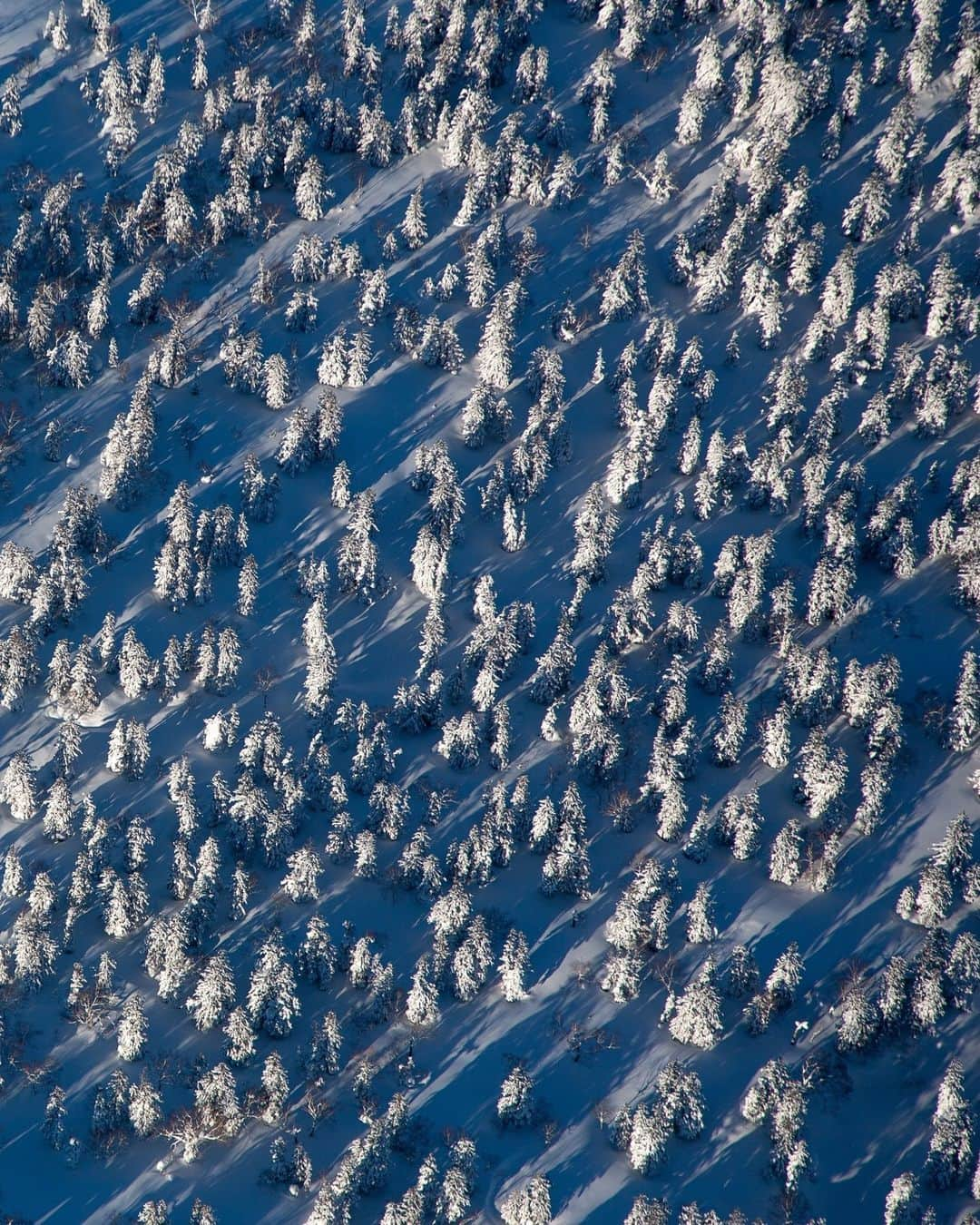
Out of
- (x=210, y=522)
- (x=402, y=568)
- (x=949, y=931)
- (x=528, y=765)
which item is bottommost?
(x=949, y=931)

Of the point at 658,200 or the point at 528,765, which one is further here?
the point at 658,200

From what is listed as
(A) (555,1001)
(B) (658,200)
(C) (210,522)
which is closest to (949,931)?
(A) (555,1001)

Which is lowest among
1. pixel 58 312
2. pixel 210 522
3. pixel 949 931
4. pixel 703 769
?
pixel 949 931

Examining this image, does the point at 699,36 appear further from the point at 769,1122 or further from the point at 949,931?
the point at 769,1122

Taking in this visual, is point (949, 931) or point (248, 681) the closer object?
point (949, 931)

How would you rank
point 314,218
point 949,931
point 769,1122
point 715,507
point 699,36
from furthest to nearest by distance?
point 699,36 → point 314,218 → point 715,507 → point 949,931 → point 769,1122

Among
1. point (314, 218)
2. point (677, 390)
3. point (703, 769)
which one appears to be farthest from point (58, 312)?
point (703, 769)

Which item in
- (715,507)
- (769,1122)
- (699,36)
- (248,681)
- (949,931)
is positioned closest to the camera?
(769,1122)

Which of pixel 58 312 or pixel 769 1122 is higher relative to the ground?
pixel 58 312

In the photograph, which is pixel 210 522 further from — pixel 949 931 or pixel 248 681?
pixel 949 931
